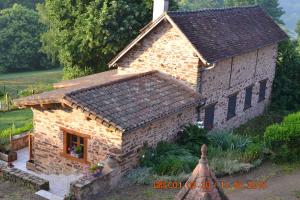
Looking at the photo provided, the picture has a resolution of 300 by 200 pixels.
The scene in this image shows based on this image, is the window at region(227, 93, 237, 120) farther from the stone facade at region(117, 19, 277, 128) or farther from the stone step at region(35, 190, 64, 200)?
the stone step at region(35, 190, 64, 200)

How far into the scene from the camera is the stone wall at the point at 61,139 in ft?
50.2

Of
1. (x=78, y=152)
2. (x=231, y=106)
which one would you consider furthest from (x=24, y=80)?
(x=78, y=152)

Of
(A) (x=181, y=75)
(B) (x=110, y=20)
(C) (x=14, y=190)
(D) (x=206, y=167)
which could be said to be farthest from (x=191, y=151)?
(B) (x=110, y=20)

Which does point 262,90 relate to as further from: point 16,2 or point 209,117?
point 16,2

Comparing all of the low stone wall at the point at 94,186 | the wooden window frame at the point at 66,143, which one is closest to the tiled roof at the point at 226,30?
the wooden window frame at the point at 66,143

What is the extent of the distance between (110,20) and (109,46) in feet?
5.92

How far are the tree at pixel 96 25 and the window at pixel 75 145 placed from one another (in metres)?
11.7

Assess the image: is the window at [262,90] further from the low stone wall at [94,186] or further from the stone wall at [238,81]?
the low stone wall at [94,186]

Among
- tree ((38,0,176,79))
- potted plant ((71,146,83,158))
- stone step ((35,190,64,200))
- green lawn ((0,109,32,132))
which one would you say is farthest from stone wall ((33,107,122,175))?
tree ((38,0,176,79))

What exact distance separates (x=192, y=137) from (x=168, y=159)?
2.55 metres

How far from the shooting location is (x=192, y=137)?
1784 centimetres

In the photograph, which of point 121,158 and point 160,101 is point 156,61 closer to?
point 160,101

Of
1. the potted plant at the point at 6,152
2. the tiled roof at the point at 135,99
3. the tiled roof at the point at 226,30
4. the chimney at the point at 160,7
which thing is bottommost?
the potted plant at the point at 6,152

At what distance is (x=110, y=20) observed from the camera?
2692 centimetres
